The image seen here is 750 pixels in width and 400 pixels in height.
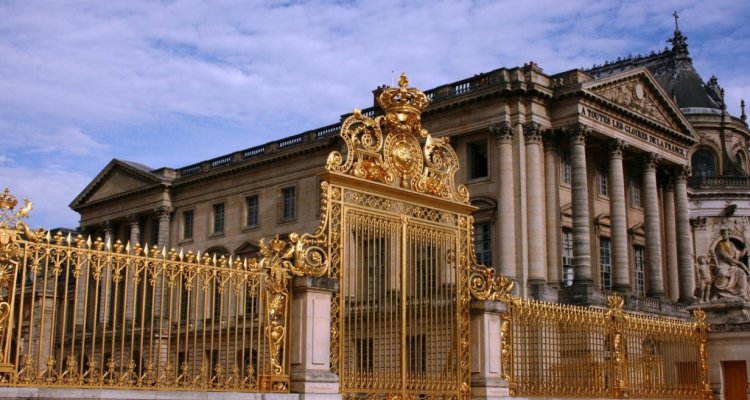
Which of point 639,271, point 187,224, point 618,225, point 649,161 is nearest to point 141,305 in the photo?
point 618,225

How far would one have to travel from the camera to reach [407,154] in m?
14.4

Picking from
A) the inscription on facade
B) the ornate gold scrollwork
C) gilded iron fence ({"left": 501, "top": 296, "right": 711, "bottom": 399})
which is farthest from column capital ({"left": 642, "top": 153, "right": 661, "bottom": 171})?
the ornate gold scrollwork

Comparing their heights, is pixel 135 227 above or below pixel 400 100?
above

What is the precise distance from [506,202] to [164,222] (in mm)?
25230

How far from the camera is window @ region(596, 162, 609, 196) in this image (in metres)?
43.7

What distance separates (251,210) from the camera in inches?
2089

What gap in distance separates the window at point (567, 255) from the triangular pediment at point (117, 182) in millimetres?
26351

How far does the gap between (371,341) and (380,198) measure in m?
2.01

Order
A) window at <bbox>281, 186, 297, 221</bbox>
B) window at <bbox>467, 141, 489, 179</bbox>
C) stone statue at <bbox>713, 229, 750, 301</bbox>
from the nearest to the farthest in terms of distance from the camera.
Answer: stone statue at <bbox>713, 229, 750, 301</bbox> → window at <bbox>467, 141, 489, 179</bbox> → window at <bbox>281, 186, 297, 221</bbox>

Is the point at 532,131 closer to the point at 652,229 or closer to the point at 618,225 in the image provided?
the point at 618,225

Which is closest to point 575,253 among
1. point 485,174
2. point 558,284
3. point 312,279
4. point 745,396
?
point 558,284

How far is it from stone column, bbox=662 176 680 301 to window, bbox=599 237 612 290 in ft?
14.8

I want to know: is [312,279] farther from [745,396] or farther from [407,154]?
[745,396]

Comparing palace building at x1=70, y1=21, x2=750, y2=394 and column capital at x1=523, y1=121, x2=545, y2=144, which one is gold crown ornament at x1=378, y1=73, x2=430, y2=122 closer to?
palace building at x1=70, y1=21, x2=750, y2=394
